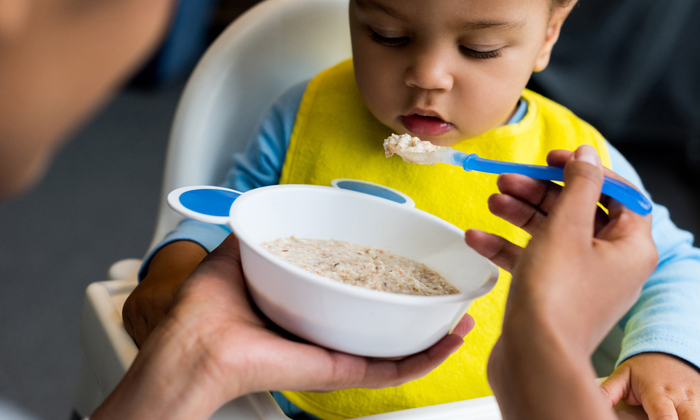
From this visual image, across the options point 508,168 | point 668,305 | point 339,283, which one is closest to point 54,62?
point 339,283

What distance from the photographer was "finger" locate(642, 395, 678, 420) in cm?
68

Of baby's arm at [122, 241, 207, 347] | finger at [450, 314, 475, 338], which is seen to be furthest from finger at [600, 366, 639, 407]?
baby's arm at [122, 241, 207, 347]

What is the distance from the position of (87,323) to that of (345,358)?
0.40m

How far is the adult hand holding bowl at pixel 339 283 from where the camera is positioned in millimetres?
515

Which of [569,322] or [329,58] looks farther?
[329,58]

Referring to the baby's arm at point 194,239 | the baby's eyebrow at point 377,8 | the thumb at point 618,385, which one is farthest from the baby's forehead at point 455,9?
the thumb at point 618,385

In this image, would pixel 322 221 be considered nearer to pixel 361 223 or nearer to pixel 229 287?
pixel 361 223

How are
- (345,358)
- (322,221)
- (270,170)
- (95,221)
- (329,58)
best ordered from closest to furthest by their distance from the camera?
(345,358), (322,221), (270,170), (329,58), (95,221)

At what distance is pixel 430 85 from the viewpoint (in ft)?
2.53

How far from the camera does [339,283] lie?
1.65ft

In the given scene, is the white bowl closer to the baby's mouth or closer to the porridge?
the porridge

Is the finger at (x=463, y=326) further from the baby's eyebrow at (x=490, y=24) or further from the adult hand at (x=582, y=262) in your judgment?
the baby's eyebrow at (x=490, y=24)

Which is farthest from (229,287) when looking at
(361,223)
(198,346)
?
(361,223)

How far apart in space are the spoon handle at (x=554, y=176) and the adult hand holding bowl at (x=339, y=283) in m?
0.08
